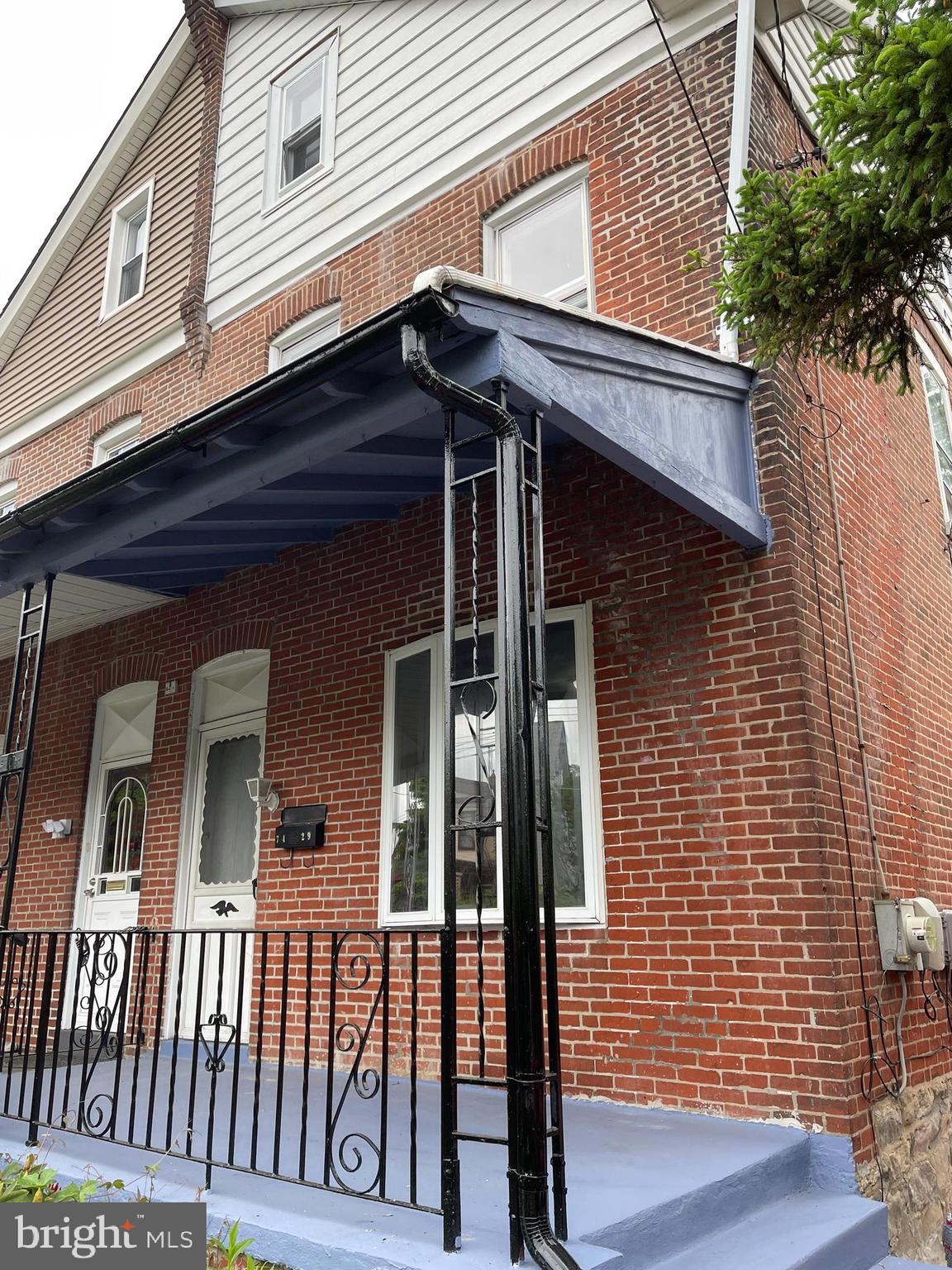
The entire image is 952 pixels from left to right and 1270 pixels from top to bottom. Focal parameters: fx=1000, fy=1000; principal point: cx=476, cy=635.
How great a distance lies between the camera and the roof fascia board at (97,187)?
11.0m

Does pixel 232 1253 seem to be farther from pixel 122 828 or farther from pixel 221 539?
pixel 122 828

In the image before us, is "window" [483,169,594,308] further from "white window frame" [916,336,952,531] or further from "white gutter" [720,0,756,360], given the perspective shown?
"white window frame" [916,336,952,531]

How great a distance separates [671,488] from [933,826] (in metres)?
3.34

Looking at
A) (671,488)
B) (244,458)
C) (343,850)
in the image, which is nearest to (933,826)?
(671,488)

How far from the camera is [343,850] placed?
21.2 ft

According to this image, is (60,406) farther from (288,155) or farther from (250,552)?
(250,552)

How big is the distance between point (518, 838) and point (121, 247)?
1041 cm

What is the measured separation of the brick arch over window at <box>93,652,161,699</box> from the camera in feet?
27.2

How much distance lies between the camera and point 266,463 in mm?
4594

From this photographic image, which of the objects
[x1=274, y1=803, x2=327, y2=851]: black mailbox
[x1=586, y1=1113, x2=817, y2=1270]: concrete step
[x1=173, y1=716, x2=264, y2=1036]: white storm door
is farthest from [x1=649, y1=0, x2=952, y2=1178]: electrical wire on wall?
[x1=173, y1=716, x2=264, y2=1036]: white storm door

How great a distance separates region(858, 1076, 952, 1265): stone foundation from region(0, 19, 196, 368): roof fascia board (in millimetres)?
11675

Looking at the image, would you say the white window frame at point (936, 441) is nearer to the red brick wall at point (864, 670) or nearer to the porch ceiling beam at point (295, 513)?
the red brick wall at point (864, 670)

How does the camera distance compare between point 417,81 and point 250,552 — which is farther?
point 417,81

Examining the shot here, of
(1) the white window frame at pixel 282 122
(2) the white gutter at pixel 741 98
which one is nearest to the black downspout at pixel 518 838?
(2) the white gutter at pixel 741 98
